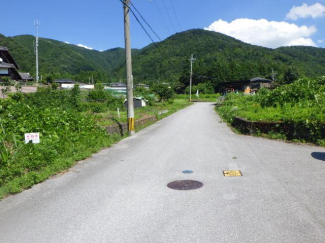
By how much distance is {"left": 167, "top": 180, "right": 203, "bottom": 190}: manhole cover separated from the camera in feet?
17.2

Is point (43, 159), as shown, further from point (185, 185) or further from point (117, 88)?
point (117, 88)

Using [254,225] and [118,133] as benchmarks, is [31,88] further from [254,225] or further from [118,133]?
[254,225]

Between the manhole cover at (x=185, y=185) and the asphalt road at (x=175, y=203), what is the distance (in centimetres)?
15

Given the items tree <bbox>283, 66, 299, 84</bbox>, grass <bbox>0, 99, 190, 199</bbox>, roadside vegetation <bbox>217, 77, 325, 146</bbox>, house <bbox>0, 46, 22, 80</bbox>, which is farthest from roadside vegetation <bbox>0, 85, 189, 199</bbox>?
tree <bbox>283, 66, 299, 84</bbox>

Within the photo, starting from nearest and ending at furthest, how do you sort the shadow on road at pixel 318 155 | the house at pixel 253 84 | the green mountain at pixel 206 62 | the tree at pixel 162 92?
the shadow on road at pixel 318 155, the tree at pixel 162 92, the house at pixel 253 84, the green mountain at pixel 206 62

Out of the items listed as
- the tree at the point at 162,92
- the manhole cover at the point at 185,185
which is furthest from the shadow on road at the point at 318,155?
the tree at the point at 162,92

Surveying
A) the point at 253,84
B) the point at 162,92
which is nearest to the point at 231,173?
the point at 162,92

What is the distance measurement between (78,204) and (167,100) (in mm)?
46136

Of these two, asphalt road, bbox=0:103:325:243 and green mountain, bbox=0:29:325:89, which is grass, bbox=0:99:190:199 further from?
green mountain, bbox=0:29:325:89

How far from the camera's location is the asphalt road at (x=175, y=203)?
3.54 meters

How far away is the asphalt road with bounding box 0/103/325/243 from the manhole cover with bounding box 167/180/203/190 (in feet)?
0.49

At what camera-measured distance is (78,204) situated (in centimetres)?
468

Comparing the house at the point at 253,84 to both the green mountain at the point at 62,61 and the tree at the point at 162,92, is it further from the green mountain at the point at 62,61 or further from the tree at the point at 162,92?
the green mountain at the point at 62,61

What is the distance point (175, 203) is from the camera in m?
4.50
